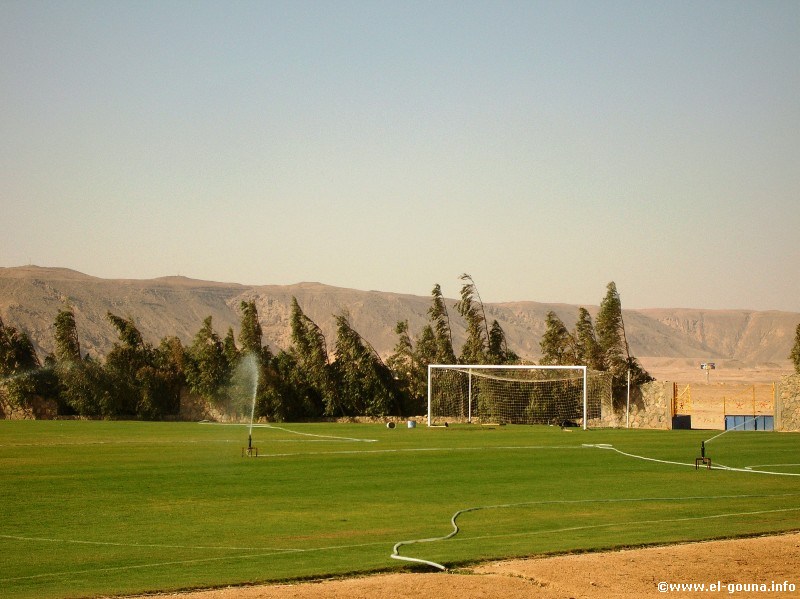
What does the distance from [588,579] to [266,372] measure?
45.5 meters

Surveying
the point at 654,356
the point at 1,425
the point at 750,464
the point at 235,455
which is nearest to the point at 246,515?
the point at 235,455

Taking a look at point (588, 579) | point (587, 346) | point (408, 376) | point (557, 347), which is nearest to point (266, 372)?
point (408, 376)

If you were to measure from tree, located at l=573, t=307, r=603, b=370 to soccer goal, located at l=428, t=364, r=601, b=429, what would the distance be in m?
1.03

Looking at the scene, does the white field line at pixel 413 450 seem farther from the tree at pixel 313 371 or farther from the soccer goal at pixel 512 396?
the tree at pixel 313 371

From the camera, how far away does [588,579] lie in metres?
11.9

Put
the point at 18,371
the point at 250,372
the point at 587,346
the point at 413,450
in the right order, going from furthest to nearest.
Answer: the point at 18,371
the point at 250,372
the point at 587,346
the point at 413,450

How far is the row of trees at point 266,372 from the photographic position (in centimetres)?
5628

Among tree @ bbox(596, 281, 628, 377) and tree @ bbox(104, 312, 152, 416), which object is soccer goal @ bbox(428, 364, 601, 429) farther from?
tree @ bbox(104, 312, 152, 416)

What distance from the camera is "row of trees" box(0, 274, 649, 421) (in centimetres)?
5628

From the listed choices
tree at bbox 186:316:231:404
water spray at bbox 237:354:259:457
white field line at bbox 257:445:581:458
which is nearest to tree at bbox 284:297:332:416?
water spray at bbox 237:354:259:457

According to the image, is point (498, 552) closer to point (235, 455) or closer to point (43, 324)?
point (235, 455)

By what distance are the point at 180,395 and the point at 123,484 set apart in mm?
38638

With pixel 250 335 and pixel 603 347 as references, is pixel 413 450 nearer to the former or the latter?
pixel 603 347

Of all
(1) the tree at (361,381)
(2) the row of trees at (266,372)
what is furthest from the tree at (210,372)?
(1) the tree at (361,381)
